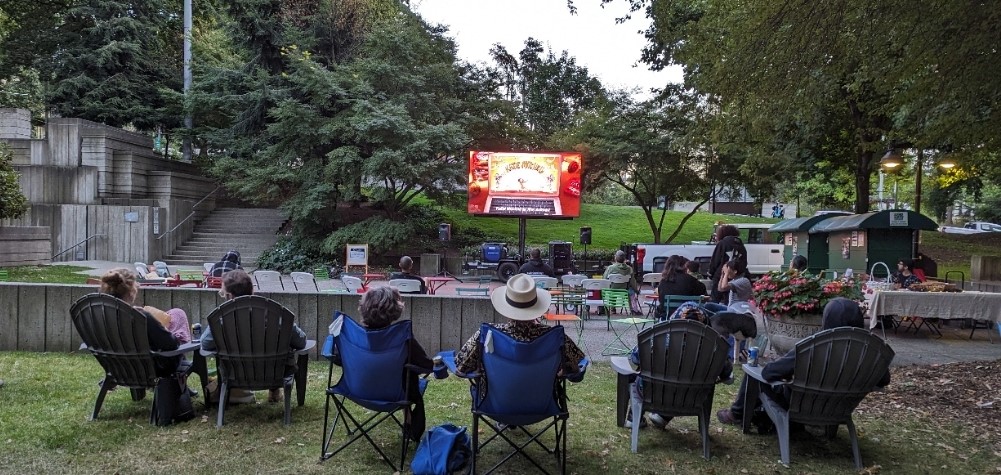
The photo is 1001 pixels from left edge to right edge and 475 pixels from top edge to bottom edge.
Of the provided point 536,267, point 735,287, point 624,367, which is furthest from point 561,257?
point 624,367

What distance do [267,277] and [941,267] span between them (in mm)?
23683

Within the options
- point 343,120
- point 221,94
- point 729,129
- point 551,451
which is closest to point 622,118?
point 343,120

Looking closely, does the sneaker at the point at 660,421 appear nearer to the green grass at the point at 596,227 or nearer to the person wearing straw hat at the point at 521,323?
the person wearing straw hat at the point at 521,323

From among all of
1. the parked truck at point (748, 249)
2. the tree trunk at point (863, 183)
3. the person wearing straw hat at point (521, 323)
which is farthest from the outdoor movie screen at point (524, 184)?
the person wearing straw hat at point (521, 323)

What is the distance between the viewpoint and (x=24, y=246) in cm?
1537

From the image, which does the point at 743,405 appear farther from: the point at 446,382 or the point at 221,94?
the point at 221,94

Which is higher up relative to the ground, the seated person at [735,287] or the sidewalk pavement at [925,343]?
the seated person at [735,287]

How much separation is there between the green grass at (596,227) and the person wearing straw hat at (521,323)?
2123 cm

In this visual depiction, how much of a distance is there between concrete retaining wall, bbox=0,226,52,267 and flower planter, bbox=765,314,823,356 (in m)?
16.3

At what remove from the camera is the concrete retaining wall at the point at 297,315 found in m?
6.90

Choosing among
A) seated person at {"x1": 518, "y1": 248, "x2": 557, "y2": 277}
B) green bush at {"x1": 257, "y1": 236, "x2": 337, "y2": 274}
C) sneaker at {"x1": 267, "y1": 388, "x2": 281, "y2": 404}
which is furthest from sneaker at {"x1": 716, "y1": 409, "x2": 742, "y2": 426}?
green bush at {"x1": 257, "y1": 236, "x2": 337, "y2": 274}

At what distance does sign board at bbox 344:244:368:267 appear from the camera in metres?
18.7

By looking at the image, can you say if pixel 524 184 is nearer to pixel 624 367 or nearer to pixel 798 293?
pixel 798 293

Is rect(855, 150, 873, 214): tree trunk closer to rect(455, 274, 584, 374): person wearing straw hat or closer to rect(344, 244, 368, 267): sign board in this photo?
rect(344, 244, 368, 267): sign board
